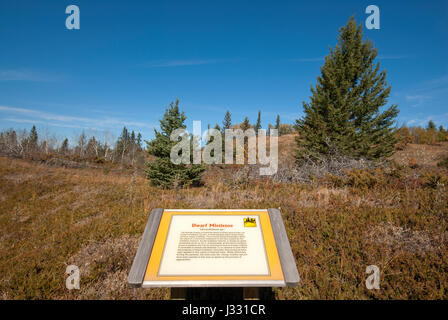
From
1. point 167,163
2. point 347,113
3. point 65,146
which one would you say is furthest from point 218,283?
point 65,146

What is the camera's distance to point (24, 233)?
6.27 m

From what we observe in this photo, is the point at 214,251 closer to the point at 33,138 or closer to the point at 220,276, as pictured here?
the point at 220,276

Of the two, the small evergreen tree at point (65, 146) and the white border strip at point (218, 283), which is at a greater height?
the small evergreen tree at point (65, 146)

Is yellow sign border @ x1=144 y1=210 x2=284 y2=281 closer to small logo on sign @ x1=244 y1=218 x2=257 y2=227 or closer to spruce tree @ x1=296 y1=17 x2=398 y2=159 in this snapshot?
small logo on sign @ x1=244 y1=218 x2=257 y2=227

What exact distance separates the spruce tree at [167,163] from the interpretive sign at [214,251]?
850cm

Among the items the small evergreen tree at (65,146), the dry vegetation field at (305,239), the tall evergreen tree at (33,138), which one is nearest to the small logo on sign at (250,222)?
the dry vegetation field at (305,239)

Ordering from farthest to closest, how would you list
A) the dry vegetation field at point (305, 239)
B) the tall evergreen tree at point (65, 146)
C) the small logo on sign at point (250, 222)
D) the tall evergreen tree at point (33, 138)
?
the tall evergreen tree at point (65, 146)
the tall evergreen tree at point (33, 138)
the dry vegetation field at point (305, 239)
the small logo on sign at point (250, 222)

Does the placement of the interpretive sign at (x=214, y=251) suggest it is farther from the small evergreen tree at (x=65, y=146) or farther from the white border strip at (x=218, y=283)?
the small evergreen tree at (x=65, y=146)

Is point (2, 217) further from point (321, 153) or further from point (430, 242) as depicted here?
point (321, 153)

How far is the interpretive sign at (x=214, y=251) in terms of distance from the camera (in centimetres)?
249

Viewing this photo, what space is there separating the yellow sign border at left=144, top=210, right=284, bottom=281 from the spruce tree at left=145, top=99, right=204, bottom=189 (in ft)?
27.4

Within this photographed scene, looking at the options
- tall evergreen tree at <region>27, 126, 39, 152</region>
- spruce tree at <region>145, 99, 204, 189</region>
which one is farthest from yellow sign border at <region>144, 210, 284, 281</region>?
tall evergreen tree at <region>27, 126, 39, 152</region>

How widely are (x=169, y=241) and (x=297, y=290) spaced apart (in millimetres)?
2477

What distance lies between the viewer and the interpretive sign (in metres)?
2.49
